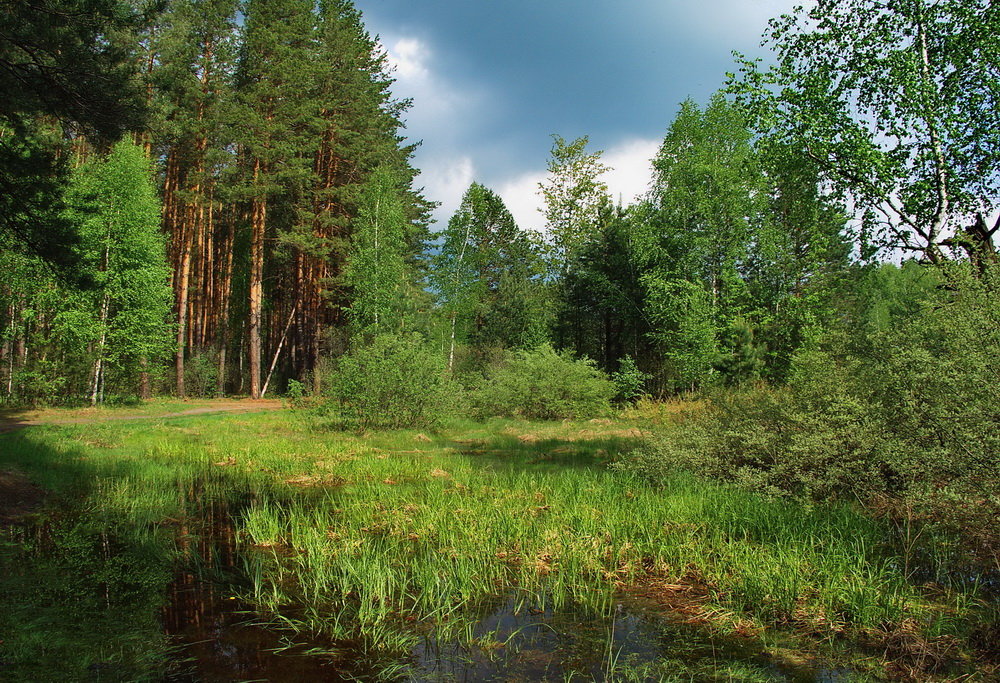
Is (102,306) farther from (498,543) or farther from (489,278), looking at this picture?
(489,278)

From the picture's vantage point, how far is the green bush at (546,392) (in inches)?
910

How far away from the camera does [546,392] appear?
23156 mm

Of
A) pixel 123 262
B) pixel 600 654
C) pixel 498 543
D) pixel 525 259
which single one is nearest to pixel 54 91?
pixel 498 543

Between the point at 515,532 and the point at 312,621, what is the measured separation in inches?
111

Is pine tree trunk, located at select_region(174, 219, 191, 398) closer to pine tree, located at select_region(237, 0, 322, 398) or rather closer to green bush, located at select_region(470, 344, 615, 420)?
pine tree, located at select_region(237, 0, 322, 398)

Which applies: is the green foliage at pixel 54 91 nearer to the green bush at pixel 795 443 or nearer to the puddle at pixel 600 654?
the puddle at pixel 600 654

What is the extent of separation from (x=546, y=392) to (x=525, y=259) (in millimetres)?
21374

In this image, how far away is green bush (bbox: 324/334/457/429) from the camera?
59.8ft

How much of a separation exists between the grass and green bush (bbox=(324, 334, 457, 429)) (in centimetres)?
614

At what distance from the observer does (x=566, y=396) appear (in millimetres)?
23453

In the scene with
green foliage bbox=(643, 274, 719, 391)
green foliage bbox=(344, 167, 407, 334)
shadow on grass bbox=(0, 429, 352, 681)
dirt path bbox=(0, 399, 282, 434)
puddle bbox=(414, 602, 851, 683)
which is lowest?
puddle bbox=(414, 602, 851, 683)

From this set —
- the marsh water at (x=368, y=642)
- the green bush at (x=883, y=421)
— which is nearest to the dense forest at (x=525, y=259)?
the green bush at (x=883, y=421)

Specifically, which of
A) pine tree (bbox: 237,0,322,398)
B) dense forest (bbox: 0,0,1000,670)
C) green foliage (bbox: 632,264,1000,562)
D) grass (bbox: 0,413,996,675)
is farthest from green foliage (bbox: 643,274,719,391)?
pine tree (bbox: 237,0,322,398)

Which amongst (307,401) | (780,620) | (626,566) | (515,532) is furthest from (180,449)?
(780,620)
